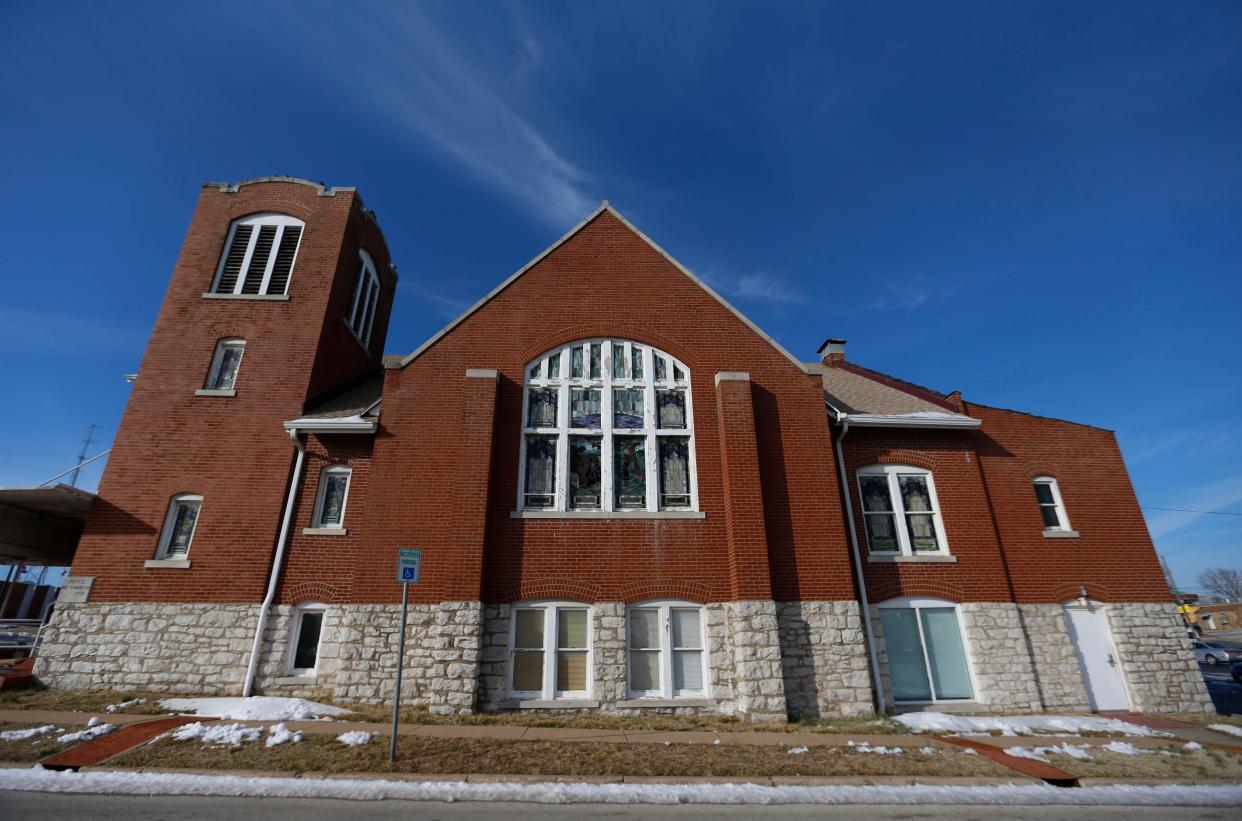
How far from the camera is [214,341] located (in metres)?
15.1

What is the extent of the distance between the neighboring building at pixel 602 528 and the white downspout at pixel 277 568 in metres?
0.07

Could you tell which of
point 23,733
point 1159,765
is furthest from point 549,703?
point 1159,765

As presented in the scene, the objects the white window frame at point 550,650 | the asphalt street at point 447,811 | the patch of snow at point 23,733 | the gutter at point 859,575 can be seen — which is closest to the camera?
the asphalt street at point 447,811

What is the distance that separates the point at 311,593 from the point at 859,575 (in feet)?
39.4

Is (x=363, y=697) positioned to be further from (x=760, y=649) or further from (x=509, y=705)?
(x=760, y=649)

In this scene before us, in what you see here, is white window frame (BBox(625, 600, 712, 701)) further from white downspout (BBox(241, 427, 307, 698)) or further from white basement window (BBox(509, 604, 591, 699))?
white downspout (BBox(241, 427, 307, 698))

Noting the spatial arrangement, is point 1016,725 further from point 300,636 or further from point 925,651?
point 300,636

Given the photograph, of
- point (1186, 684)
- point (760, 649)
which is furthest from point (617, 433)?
point (1186, 684)

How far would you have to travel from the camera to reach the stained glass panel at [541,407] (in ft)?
42.9

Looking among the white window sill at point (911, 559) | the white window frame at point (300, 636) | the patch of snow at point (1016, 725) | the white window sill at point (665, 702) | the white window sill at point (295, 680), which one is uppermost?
the white window sill at point (911, 559)

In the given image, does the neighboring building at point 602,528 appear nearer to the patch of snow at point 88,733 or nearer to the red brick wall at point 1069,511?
the red brick wall at point 1069,511

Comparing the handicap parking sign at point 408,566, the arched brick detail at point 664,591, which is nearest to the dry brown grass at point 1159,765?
the arched brick detail at point 664,591

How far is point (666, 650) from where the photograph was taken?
11.4 m

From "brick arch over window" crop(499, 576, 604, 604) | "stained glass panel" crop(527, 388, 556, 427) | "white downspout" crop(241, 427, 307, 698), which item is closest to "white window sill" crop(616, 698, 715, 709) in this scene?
"brick arch over window" crop(499, 576, 604, 604)
